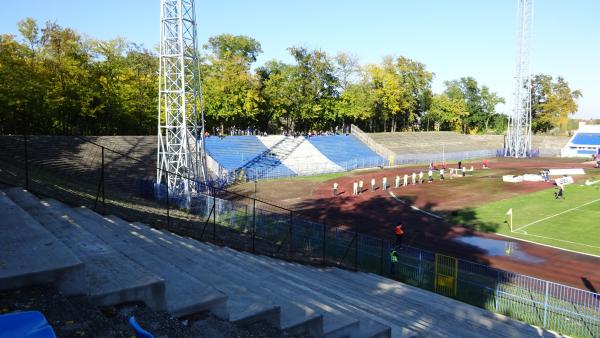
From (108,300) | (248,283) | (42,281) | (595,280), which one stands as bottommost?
(595,280)

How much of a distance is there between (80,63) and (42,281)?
44495 mm

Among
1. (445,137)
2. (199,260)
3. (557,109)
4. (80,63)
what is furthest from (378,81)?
(199,260)

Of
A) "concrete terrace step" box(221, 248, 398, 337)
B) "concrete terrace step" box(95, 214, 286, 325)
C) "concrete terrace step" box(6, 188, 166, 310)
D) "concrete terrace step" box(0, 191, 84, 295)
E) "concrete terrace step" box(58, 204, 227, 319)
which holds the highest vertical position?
"concrete terrace step" box(0, 191, 84, 295)

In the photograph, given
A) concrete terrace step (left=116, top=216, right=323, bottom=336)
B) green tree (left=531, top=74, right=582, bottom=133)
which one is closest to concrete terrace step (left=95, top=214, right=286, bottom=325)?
concrete terrace step (left=116, top=216, right=323, bottom=336)

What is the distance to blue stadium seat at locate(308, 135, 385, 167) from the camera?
185 ft

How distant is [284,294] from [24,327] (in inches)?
220

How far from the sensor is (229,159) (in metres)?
46.2

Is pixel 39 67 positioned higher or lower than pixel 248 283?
higher

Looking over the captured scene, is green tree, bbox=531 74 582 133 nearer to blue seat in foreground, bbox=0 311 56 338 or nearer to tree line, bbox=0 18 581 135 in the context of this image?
tree line, bbox=0 18 581 135

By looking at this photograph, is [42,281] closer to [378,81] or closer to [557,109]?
[378,81]

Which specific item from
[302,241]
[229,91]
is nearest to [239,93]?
[229,91]

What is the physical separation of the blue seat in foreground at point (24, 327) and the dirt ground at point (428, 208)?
19273mm

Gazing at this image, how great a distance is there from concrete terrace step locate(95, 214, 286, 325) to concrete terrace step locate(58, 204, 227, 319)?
0.44ft

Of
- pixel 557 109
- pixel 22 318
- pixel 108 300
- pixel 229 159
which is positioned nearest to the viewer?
pixel 22 318
